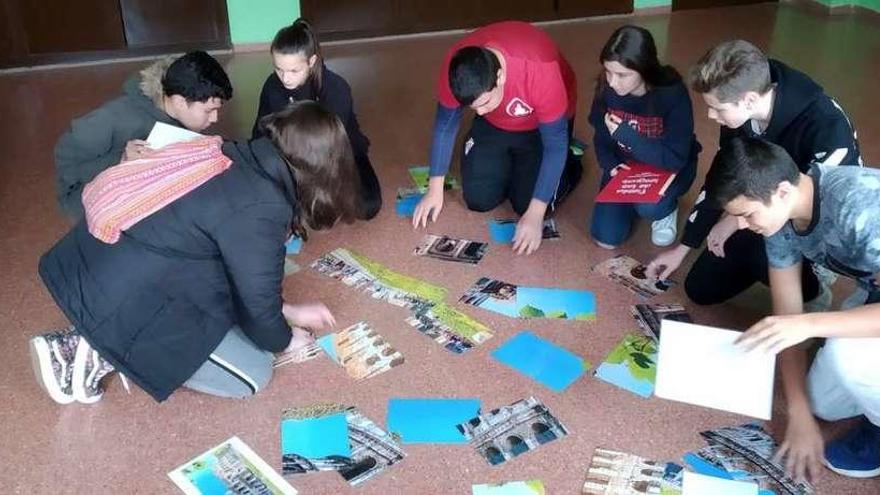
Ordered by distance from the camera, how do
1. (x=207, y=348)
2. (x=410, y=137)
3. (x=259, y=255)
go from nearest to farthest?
(x=259, y=255) < (x=207, y=348) < (x=410, y=137)

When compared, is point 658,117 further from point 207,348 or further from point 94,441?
point 94,441

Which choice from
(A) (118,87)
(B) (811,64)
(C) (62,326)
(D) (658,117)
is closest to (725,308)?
(D) (658,117)

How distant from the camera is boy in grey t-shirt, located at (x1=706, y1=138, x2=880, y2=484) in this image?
160 centimetres

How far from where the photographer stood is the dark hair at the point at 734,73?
1961 mm

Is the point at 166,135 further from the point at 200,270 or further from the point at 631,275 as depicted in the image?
the point at 631,275

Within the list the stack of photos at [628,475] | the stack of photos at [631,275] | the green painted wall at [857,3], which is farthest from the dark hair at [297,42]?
the green painted wall at [857,3]

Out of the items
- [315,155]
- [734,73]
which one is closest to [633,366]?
[734,73]

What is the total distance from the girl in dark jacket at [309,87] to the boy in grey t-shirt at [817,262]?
134 centimetres

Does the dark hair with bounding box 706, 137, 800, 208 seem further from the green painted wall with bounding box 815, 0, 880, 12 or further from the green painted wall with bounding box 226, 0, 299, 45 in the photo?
the green painted wall with bounding box 815, 0, 880, 12

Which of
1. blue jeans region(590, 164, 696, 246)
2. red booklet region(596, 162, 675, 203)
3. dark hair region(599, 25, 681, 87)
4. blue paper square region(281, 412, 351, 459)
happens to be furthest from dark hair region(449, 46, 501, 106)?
blue paper square region(281, 412, 351, 459)

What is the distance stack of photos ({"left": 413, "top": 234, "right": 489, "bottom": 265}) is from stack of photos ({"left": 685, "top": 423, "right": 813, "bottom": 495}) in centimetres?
98

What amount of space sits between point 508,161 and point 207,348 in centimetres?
136

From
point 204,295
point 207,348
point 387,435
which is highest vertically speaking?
point 204,295

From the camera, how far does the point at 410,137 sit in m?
3.50
